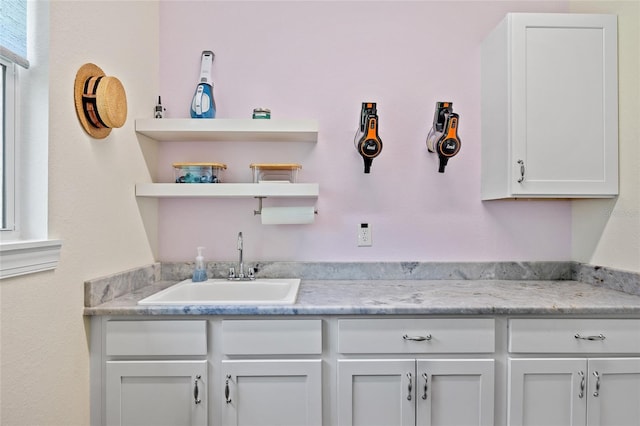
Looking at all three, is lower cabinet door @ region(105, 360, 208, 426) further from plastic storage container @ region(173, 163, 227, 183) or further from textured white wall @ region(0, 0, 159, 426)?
plastic storage container @ region(173, 163, 227, 183)

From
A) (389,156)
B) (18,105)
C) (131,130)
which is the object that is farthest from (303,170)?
(18,105)

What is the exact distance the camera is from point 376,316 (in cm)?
147

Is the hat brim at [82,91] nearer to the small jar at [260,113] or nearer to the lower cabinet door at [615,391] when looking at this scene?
the small jar at [260,113]

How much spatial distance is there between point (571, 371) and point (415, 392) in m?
0.60

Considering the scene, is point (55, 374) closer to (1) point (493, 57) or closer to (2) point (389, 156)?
(2) point (389, 156)

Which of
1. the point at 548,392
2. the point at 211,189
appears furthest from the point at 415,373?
the point at 211,189

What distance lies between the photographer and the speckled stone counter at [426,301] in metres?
1.44

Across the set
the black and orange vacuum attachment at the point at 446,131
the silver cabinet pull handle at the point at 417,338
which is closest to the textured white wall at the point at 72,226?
the silver cabinet pull handle at the point at 417,338

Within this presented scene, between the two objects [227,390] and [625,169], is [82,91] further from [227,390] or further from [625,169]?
[625,169]

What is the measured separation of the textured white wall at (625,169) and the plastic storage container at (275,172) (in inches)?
58.8

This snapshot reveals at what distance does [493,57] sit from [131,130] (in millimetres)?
1782

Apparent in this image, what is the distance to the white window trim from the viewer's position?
1.19 meters

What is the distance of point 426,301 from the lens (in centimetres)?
154

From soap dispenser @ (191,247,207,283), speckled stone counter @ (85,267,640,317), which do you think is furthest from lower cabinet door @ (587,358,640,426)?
soap dispenser @ (191,247,207,283)
